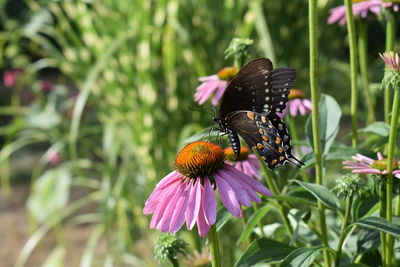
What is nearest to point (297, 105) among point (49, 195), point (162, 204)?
point (162, 204)

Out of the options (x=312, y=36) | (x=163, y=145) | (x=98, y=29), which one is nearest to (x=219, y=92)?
(x=312, y=36)

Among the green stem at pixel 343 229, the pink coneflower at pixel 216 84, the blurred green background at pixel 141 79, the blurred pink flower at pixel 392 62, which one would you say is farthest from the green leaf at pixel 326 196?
the blurred green background at pixel 141 79

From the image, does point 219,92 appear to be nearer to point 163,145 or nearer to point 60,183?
point 163,145

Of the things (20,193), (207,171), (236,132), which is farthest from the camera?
(20,193)

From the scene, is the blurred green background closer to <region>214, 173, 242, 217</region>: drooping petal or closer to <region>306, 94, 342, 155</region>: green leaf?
<region>306, 94, 342, 155</region>: green leaf

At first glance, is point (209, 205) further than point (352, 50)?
No

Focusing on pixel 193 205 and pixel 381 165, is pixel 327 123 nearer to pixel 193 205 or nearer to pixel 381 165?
pixel 381 165
